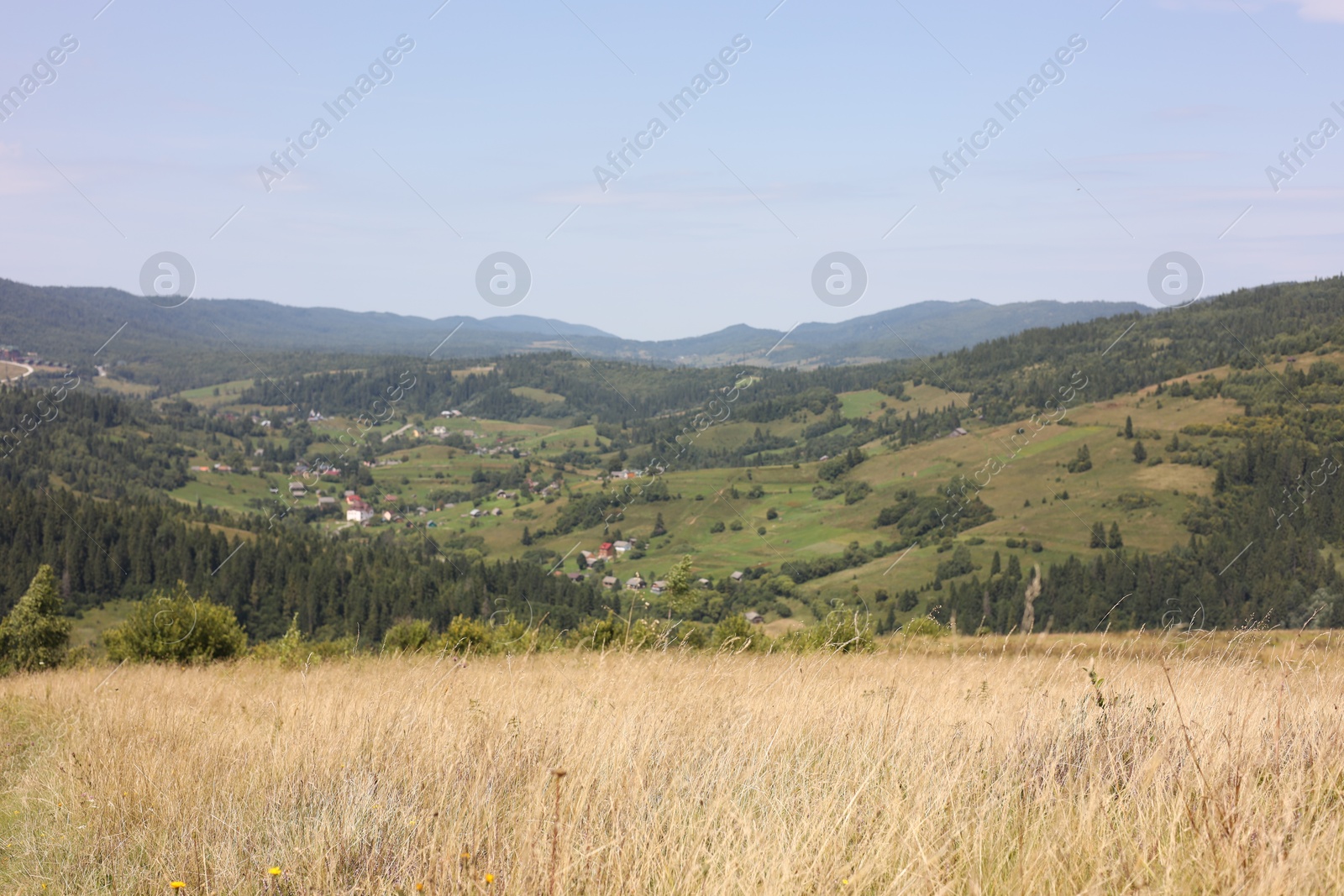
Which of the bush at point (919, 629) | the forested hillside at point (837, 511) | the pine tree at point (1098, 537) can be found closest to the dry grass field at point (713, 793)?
the bush at point (919, 629)

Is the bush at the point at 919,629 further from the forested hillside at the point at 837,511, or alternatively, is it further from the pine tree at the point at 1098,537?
the pine tree at the point at 1098,537

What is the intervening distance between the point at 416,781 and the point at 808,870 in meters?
2.05

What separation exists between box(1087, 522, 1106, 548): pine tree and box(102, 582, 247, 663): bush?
107m

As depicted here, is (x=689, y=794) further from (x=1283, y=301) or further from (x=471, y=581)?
(x=1283, y=301)

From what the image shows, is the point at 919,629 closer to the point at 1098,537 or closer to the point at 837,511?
the point at 1098,537

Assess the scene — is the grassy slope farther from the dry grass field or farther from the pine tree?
the dry grass field

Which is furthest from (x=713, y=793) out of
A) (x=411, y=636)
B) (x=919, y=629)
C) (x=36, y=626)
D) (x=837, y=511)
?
(x=837, y=511)

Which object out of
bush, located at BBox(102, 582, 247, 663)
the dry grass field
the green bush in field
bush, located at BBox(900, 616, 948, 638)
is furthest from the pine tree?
the dry grass field

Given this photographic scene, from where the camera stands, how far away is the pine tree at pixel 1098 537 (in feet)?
340

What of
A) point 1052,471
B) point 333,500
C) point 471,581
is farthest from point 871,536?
point 333,500

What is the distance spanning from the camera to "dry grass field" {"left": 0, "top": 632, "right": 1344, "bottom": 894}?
8.69ft

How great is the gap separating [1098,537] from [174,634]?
109037 mm

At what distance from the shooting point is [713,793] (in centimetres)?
335

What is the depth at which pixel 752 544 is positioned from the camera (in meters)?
123
